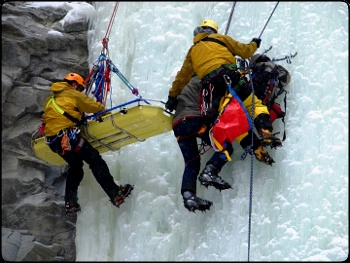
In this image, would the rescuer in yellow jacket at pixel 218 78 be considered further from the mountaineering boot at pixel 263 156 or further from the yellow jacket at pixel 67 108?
the yellow jacket at pixel 67 108

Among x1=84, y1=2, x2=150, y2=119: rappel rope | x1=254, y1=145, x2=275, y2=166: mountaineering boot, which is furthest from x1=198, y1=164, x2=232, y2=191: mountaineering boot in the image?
x1=84, y1=2, x2=150, y2=119: rappel rope

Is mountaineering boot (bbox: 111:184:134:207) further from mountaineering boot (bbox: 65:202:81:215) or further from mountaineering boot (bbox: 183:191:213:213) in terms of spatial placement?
mountaineering boot (bbox: 183:191:213:213)

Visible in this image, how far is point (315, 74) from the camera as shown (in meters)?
4.87

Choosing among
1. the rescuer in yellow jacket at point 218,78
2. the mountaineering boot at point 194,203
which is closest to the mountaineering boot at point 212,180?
the rescuer in yellow jacket at point 218,78

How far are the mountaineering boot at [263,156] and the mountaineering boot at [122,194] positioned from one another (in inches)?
40.2

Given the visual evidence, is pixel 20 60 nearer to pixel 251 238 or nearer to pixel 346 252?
pixel 251 238

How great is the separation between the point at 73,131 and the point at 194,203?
1.06m

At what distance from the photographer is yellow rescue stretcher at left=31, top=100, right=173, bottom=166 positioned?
474cm

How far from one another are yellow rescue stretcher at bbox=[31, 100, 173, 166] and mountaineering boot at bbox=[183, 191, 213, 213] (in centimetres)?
59

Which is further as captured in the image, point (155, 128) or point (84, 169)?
point (84, 169)

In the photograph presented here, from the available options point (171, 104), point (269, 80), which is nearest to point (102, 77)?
point (171, 104)

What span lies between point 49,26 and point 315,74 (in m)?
2.56

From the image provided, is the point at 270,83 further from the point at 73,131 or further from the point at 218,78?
the point at 73,131

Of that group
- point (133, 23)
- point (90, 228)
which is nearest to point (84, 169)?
point (90, 228)
